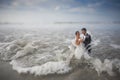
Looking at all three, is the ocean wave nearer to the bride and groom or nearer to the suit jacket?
the bride and groom

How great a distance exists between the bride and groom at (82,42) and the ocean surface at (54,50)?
131 millimetres

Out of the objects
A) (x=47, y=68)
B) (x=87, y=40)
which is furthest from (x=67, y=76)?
(x=87, y=40)

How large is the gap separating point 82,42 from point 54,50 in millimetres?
906

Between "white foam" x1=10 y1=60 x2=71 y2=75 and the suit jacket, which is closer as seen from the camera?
"white foam" x1=10 y1=60 x2=71 y2=75

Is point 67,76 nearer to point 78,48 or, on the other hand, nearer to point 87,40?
point 78,48

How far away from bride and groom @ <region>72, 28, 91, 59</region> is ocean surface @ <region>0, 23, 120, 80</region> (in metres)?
0.13

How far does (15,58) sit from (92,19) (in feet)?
6.83

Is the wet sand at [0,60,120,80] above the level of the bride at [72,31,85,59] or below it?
below

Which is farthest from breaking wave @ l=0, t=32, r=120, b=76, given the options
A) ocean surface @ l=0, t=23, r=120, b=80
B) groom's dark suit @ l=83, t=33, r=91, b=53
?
groom's dark suit @ l=83, t=33, r=91, b=53

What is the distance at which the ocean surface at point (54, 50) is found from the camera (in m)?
2.04

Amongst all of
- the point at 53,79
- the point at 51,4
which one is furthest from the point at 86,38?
the point at 51,4

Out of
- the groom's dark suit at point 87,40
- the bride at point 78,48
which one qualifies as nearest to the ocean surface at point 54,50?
the bride at point 78,48

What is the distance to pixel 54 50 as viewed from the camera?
2869 millimetres

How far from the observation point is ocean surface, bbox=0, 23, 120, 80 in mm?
2041
